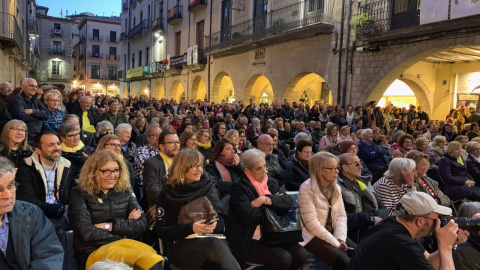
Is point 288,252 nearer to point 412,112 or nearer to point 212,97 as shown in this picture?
point 412,112

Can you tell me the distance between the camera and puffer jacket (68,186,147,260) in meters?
2.96

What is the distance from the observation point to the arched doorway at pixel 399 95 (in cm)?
1667

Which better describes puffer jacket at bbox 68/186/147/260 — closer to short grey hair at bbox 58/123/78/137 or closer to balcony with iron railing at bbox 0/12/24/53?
short grey hair at bbox 58/123/78/137

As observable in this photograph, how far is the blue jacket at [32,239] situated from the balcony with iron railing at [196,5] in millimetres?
22548

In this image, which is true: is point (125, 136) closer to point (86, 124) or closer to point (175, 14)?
point (86, 124)

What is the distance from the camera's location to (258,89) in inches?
824

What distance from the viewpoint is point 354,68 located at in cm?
1370

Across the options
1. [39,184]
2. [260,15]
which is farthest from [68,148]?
[260,15]

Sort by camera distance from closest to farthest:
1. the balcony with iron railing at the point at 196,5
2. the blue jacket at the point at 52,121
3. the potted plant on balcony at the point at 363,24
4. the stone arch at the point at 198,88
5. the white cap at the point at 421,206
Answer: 1. the white cap at the point at 421,206
2. the blue jacket at the point at 52,121
3. the potted plant on balcony at the point at 363,24
4. the balcony with iron railing at the point at 196,5
5. the stone arch at the point at 198,88

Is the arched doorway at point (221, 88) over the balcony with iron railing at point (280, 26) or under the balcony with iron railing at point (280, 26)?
under

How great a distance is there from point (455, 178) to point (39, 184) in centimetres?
554

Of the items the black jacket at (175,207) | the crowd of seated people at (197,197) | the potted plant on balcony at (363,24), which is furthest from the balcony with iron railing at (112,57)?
the black jacket at (175,207)

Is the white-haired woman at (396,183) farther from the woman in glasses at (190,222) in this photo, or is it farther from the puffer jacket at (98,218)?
the puffer jacket at (98,218)

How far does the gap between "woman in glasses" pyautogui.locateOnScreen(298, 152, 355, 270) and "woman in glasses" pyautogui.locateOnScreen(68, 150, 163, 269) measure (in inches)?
62.1
